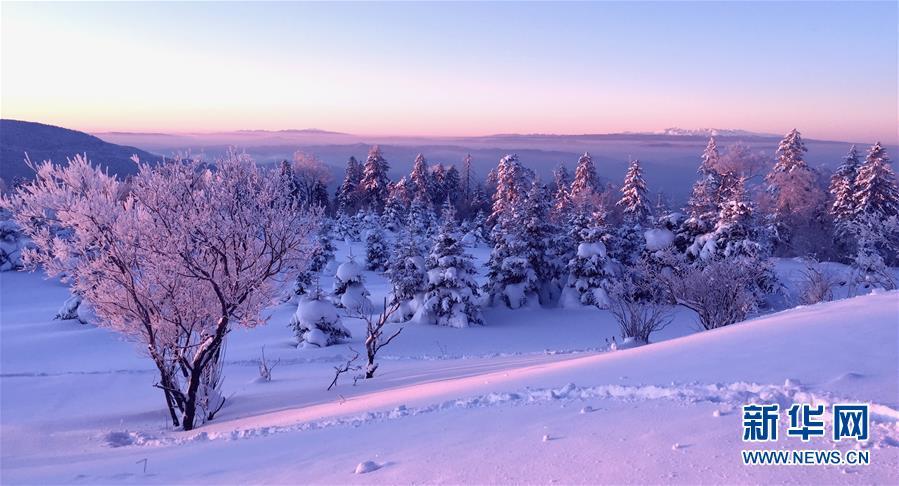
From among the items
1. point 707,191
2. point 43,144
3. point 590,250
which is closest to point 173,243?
point 590,250

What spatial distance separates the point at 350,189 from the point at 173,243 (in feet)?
203

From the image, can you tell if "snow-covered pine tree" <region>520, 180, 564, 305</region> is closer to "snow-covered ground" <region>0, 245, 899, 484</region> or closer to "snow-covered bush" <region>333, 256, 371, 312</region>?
"snow-covered bush" <region>333, 256, 371, 312</region>

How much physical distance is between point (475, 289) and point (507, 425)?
23111 millimetres

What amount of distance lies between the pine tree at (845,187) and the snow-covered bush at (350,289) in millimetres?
33201

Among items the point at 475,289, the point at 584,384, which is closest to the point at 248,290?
the point at 584,384

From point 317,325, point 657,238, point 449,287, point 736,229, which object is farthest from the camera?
point 657,238

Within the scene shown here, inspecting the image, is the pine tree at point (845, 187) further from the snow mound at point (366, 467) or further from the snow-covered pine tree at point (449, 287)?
the snow mound at point (366, 467)

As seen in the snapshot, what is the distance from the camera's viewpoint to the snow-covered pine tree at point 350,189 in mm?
71875

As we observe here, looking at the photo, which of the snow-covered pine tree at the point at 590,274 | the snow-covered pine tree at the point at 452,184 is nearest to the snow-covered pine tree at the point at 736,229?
the snow-covered pine tree at the point at 590,274

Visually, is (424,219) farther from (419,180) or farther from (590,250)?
(590,250)

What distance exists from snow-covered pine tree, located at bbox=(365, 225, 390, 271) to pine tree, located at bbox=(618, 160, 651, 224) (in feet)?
65.8

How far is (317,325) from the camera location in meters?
25.3

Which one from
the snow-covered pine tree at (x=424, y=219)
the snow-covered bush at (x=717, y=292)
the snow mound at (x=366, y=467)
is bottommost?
the snow-covered pine tree at (x=424, y=219)

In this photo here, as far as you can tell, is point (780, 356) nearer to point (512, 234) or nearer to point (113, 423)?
point (113, 423)
